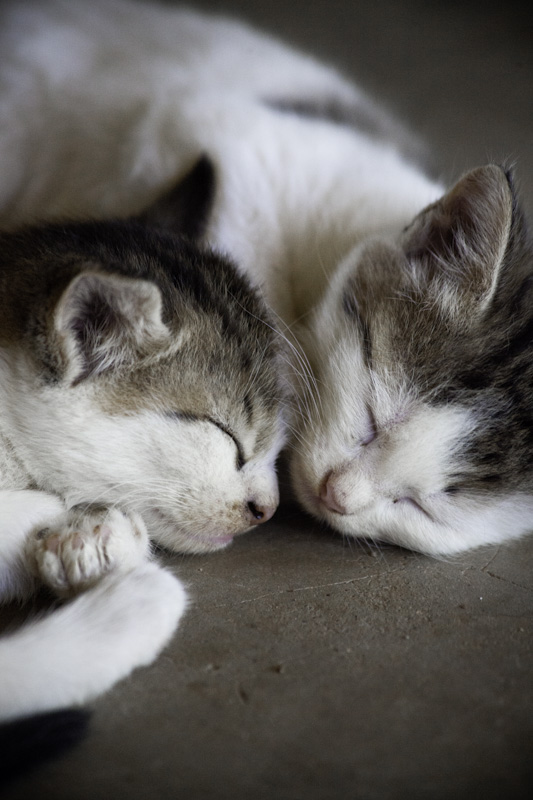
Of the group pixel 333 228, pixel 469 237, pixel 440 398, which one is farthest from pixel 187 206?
pixel 440 398

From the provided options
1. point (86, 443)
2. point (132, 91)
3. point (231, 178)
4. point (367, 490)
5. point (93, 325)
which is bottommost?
point (367, 490)

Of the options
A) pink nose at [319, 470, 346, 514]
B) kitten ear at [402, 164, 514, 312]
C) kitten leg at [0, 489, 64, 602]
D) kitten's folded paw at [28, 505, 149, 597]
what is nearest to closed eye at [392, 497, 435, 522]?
pink nose at [319, 470, 346, 514]

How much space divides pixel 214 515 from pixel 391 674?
1.39ft

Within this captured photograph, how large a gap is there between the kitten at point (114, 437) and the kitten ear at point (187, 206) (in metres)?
0.33

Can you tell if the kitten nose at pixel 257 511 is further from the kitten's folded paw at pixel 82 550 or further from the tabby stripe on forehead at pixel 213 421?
the kitten's folded paw at pixel 82 550

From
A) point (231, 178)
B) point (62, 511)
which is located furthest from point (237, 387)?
point (231, 178)

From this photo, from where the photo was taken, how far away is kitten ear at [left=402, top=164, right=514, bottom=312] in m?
1.43

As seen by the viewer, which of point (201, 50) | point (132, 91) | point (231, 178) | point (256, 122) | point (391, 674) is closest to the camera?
point (391, 674)

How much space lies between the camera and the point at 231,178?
6.33 ft

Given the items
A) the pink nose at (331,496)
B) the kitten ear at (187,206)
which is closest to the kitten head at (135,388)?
the pink nose at (331,496)

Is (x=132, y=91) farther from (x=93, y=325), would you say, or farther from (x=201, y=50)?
(x=93, y=325)

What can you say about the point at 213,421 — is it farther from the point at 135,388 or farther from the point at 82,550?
the point at 82,550

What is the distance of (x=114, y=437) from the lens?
1197 mm

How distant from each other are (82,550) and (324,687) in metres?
0.47
